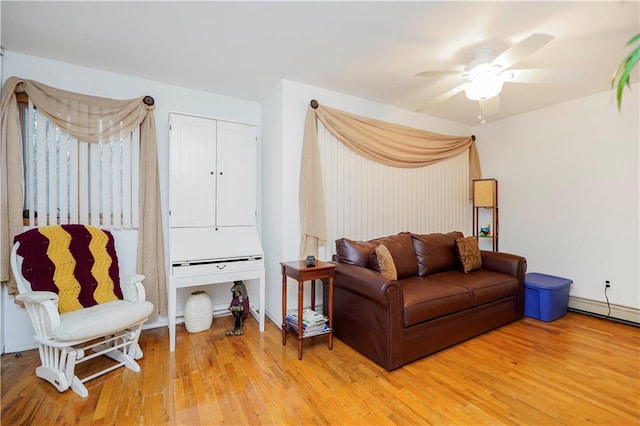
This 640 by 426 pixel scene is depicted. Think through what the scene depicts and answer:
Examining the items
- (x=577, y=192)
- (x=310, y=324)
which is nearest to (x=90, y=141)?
(x=310, y=324)

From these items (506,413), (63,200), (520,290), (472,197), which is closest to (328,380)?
(506,413)

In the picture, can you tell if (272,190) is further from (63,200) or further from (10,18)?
(10,18)

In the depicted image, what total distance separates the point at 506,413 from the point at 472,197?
133 inches

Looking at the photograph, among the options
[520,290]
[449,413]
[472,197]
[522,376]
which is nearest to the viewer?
[449,413]

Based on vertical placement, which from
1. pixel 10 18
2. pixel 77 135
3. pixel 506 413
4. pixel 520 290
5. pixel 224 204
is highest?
pixel 10 18

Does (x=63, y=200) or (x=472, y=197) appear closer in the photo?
(x=63, y=200)

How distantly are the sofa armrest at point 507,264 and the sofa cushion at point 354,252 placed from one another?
1.52 m

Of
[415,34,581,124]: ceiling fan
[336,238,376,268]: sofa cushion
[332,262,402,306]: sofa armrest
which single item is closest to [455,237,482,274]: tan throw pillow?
[336,238,376,268]: sofa cushion

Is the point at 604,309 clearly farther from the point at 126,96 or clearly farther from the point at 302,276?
the point at 126,96

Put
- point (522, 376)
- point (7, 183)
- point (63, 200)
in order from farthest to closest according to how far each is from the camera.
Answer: point (63, 200)
point (7, 183)
point (522, 376)

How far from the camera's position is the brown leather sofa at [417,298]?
89.4 inches

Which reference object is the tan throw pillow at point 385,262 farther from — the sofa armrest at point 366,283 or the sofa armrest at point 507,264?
the sofa armrest at point 507,264

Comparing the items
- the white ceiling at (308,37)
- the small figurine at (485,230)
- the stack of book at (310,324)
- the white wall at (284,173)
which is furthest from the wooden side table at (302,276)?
the small figurine at (485,230)

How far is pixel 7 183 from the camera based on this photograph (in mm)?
2352
